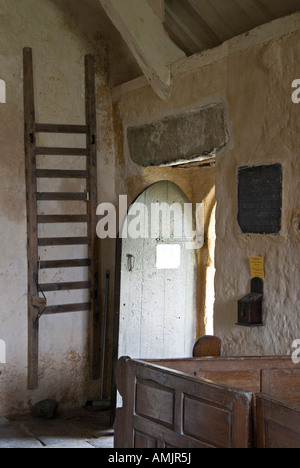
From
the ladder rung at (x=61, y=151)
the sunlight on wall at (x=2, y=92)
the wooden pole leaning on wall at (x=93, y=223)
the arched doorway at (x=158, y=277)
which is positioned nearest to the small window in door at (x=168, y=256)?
the arched doorway at (x=158, y=277)

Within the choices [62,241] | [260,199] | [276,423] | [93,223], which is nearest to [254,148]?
[260,199]

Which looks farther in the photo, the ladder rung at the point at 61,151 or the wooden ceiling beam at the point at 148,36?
the ladder rung at the point at 61,151

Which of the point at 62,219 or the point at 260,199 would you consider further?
the point at 62,219

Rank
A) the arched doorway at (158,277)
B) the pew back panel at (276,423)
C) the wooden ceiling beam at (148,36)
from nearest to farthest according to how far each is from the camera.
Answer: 1. the pew back panel at (276,423)
2. the wooden ceiling beam at (148,36)
3. the arched doorway at (158,277)

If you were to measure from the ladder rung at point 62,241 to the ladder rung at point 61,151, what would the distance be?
0.67 metres

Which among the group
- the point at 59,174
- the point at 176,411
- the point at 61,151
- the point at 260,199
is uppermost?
the point at 61,151

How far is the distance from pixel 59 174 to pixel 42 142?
0.93ft

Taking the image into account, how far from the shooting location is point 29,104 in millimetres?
4883

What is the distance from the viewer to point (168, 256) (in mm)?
4918

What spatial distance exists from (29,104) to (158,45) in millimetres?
1116

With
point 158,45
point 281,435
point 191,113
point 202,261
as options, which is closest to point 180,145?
point 191,113

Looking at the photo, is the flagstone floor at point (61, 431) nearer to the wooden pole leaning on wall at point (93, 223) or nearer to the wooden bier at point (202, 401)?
the wooden pole leaning on wall at point (93, 223)

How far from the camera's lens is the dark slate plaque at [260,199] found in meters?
3.64

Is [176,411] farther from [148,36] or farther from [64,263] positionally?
[148,36]
